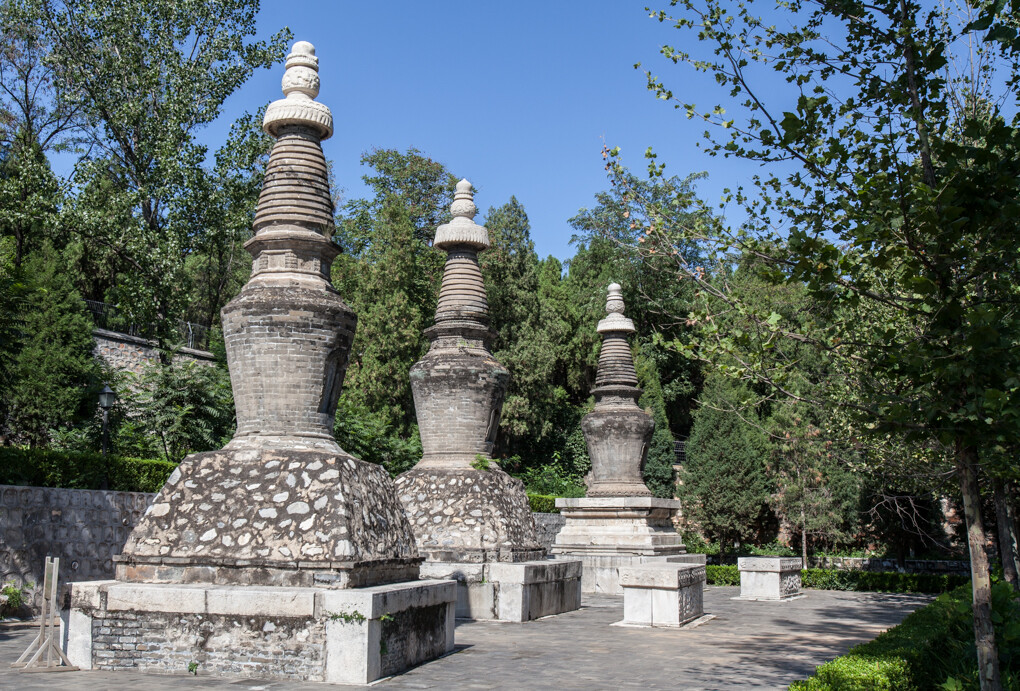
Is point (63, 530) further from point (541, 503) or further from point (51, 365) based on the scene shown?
point (541, 503)

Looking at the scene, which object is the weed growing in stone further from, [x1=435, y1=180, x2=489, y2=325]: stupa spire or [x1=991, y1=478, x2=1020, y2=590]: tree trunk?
[x1=991, y1=478, x2=1020, y2=590]: tree trunk

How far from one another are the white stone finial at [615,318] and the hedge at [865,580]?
26.4 feet

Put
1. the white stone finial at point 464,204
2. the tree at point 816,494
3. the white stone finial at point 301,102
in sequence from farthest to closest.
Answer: the tree at point 816,494 < the white stone finial at point 464,204 < the white stone finial at point 301,102

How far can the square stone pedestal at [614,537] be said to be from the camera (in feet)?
60.4

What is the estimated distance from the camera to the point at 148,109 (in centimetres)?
2762

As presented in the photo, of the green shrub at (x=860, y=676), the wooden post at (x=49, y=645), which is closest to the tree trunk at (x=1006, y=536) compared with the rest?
the green shrub at (x=860, y=676)

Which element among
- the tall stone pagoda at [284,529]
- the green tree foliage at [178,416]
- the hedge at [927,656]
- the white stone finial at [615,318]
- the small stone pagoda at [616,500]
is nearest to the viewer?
the hedge at [927,656]

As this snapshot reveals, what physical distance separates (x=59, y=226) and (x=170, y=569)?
18895 millimetres

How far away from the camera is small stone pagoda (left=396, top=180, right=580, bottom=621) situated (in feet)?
41.3

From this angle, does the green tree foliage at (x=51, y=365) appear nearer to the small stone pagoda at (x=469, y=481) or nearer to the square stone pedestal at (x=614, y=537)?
the small stone pagoda at (x=469, y=481)

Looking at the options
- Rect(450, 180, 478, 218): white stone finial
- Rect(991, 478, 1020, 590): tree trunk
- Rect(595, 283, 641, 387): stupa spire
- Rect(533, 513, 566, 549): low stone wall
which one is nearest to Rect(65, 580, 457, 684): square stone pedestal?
Rect(450, 180, 478, 218): white stone finial

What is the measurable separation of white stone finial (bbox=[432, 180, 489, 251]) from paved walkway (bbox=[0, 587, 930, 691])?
6.44 meters

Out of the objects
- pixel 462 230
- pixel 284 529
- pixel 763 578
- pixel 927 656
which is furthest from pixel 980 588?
pixel 763 578

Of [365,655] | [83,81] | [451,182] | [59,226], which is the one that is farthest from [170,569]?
[451,182]
